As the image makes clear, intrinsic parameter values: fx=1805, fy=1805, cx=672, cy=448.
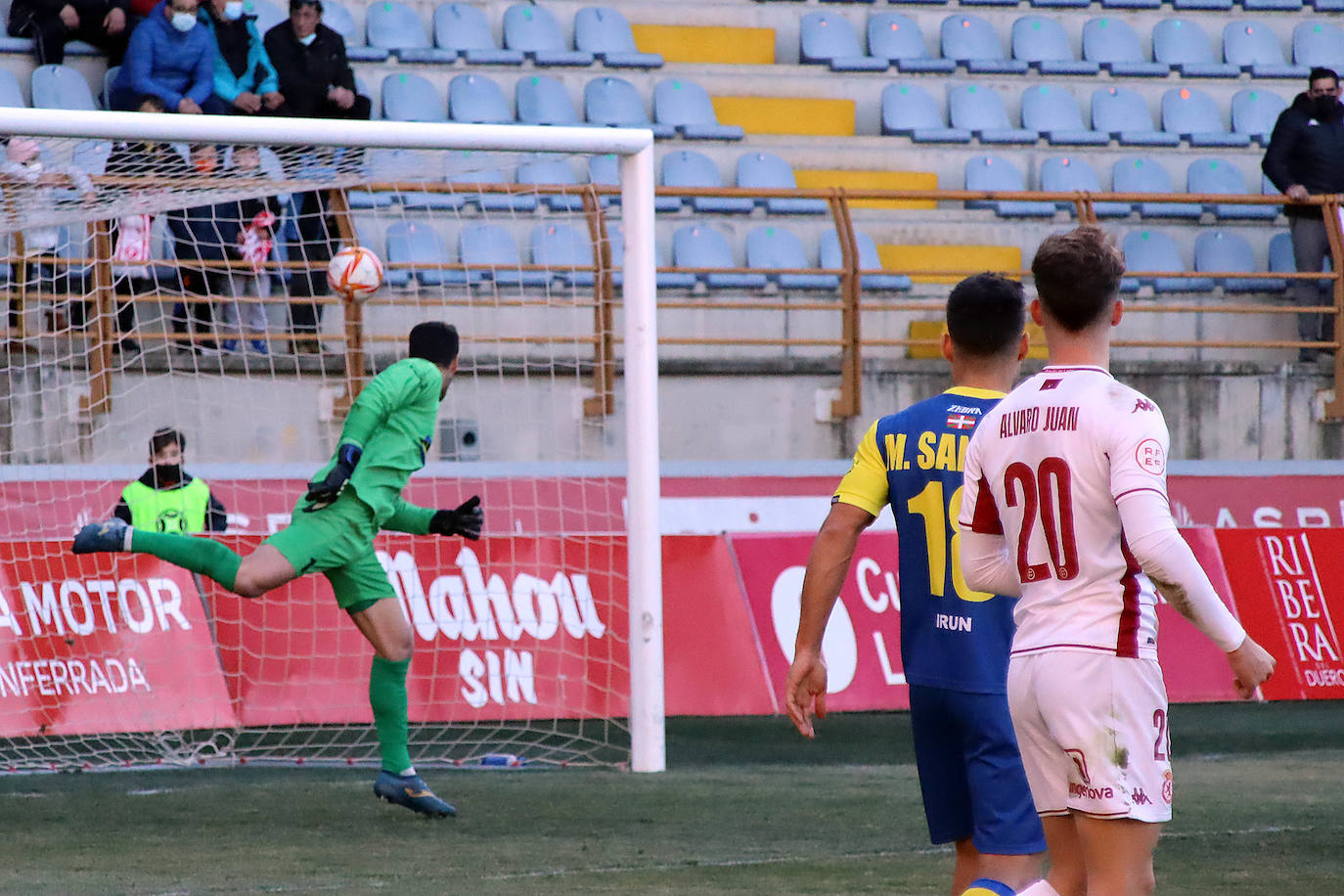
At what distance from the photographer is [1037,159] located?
49.3 feet

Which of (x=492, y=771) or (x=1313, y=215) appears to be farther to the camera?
(x=1313, y=215)

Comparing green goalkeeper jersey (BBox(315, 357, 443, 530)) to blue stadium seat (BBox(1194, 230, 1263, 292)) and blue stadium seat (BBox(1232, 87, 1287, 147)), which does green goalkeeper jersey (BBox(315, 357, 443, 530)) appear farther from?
blue stadium seat (BBox(1232, 87, 1287, 147))

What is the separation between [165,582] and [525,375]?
3034 mm

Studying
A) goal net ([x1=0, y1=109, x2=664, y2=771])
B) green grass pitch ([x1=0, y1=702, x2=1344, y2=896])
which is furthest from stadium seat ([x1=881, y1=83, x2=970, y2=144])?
green grass pitch ([x1=0, y1=702, x2=1344, y2=896])

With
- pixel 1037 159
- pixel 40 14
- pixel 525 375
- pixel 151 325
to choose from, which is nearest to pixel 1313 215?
pixel 1037 159

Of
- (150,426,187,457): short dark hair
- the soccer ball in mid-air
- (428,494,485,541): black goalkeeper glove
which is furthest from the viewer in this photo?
(150,426,187,457): short dark hair

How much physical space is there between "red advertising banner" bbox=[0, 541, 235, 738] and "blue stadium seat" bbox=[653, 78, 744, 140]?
6732mm

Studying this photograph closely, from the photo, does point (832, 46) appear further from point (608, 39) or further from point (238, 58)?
point (238, 58)

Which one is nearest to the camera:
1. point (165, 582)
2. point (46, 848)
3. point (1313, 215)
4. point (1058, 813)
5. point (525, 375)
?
point (1058, 813)

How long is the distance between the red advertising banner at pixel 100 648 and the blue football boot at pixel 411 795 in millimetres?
2377

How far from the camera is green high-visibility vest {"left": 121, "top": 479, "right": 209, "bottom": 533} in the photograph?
31.2 ft

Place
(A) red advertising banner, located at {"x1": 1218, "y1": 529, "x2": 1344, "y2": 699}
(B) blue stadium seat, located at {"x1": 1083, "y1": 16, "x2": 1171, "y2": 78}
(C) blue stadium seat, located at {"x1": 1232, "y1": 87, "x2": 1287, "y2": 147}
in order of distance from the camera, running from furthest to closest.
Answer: (B) blue stadium seat, located at {"x1": 1083, "y1": 16, "x2": 1171, "y2": 78}, (C) blue stadium seat, located at {"x1": 1232, "y1": 87, "x2": 1287, "y2": 147}, (A) red advertising banner, located at {"x1": 1218, "y1": 529, "x2": 1344, "y2": 699}

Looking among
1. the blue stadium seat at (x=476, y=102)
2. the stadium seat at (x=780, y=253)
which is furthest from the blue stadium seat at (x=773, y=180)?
the blue stadium seat at (x=476, y=102)

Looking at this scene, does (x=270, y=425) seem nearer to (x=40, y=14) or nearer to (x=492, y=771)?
(x=40, y=14)
